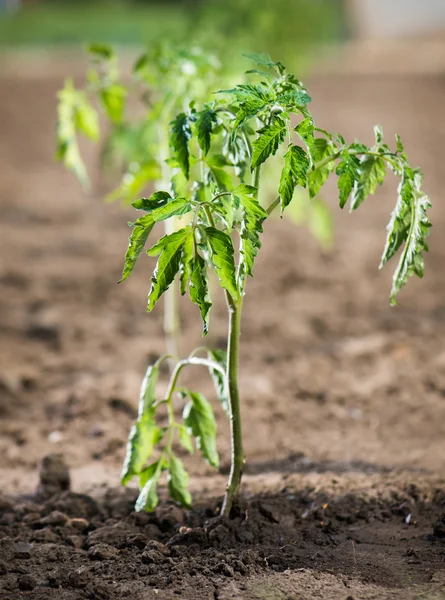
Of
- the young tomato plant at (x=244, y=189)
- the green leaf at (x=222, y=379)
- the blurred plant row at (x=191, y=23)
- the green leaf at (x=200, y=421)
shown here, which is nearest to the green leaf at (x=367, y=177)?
the young tomato plant at (x=244, y=189)

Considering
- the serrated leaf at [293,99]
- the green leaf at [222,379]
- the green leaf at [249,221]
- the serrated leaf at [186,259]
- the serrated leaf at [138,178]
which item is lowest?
the green leaf at [222,379]

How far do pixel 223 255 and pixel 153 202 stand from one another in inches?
8.3

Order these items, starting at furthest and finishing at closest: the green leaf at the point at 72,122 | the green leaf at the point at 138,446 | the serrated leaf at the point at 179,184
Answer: the green leaf at the point at 72,122, the green leaf at the point at 138,446, the serrated leaf at the point at 179,184

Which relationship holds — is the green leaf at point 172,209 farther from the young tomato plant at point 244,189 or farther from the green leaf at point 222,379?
the green leaf at point 222,379

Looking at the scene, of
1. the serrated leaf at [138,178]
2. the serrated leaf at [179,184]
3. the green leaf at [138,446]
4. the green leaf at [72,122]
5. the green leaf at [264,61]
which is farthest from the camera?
the serrated leaf at [138,178]

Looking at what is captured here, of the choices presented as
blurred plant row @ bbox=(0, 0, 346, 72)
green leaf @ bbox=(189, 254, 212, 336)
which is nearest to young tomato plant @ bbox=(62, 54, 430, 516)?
green leaf @ bbox=(189, 254, 212, 336)

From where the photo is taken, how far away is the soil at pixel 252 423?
2.01 m

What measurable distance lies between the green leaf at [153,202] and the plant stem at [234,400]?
324 mm

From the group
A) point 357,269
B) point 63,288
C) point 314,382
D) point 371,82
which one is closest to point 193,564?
point 314,382

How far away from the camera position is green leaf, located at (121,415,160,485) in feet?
7.14

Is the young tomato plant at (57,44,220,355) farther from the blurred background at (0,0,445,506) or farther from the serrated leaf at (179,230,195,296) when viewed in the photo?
the serrated leaf at (179,230,195,296)

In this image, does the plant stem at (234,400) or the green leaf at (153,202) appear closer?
the green leaf at (153,202)

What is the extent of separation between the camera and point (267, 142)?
1811 mm

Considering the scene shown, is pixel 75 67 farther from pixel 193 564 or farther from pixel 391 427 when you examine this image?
pixel 193 564
